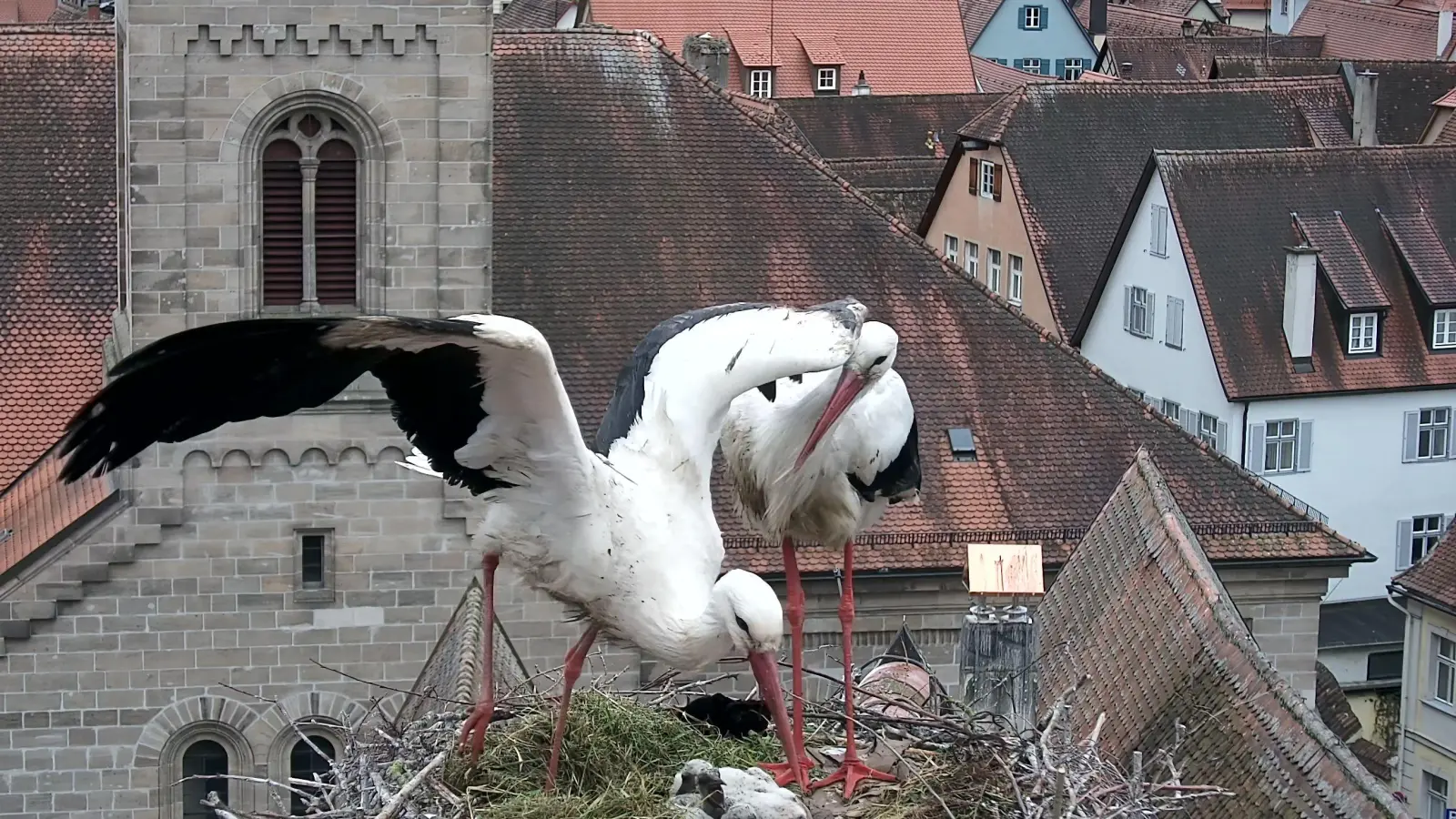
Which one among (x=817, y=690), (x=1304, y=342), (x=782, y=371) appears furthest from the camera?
(x=1304, y=342)

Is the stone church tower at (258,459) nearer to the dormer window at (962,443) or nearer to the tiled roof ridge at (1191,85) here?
the dormer window at (962,443)

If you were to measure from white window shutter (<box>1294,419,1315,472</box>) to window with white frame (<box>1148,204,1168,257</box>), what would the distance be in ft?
11.8

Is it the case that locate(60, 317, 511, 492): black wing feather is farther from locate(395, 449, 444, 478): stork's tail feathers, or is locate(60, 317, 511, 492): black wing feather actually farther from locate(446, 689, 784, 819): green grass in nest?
locate(446, 689, 784, 819): green grass in nest

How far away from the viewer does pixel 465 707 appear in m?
15.6

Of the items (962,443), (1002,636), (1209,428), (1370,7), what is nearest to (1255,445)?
(1209,428)

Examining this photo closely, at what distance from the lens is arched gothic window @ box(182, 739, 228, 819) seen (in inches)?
1011

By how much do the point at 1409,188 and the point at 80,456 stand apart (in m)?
35.9

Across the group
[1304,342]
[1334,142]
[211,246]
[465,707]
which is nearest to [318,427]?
[211,246]

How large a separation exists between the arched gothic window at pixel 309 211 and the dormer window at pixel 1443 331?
22.2 metres

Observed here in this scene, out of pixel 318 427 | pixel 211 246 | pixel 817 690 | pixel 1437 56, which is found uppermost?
pixel 1437 56

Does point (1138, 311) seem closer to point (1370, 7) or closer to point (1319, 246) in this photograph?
point (1319, 246)

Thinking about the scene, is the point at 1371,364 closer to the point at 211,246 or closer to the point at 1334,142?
the point at 1334,142

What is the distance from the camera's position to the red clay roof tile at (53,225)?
27938 mm

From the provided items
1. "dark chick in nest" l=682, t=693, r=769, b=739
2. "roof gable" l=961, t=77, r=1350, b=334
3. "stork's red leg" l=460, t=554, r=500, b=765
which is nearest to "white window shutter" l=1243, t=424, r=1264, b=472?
"roof gable" l=961, t=77, r=1350, b=334
